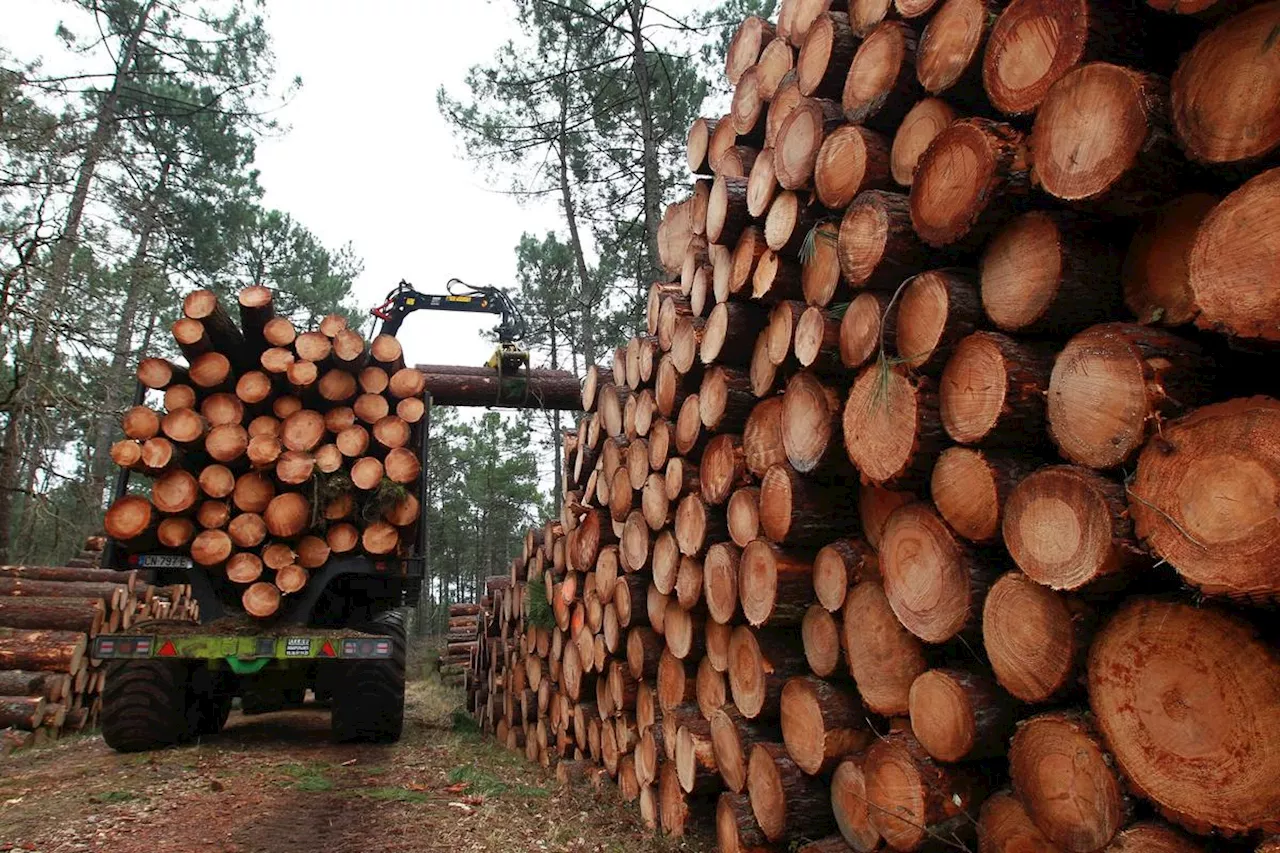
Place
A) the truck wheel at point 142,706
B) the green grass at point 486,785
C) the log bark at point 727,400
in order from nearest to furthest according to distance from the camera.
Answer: the log bark at point 727,400
the green grass at point 486,785
the truck wheel at point 142,706

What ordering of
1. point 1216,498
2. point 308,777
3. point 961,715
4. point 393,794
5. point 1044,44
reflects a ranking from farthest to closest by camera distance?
point 308,777 < point 393,794 < point 961,715 < point 1044,44 < point 1216,498

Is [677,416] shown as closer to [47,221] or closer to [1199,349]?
[1199,349]

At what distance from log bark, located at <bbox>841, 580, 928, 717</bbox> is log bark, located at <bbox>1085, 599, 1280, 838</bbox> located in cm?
85

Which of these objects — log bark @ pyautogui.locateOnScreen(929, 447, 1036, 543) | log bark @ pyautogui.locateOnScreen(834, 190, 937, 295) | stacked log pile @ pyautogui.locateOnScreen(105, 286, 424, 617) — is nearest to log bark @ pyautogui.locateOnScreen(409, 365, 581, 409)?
stacked log pile @ pyautogui.locateOnScreen(105, 286, 424, 617)

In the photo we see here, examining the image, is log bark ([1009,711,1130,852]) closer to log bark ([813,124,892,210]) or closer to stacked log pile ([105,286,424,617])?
log bark ([813,124,892,210])

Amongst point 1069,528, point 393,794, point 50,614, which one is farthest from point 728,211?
point 50,614

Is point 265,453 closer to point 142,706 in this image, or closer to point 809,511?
point 142,706

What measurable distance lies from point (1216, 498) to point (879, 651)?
4.55ft

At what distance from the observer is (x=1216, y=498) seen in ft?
5.32

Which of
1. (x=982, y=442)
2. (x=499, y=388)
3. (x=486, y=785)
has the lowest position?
(x=486, y=785)

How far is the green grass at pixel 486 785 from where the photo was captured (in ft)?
17.6

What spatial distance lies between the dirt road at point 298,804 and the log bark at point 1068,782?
86.5 inches

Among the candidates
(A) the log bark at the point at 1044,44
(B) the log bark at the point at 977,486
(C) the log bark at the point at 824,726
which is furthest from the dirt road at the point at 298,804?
(A) the log bark at the point at 1044,44

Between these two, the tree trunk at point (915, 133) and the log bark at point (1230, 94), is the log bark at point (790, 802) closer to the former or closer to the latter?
the tree trunk at point (915, 133)
